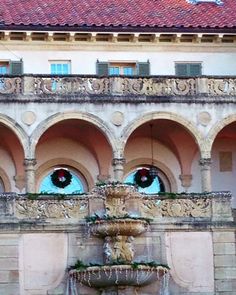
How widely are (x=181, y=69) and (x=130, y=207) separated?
8.07m

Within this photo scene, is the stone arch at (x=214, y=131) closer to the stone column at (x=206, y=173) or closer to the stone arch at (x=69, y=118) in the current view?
the stone column at (x=206, y=173)

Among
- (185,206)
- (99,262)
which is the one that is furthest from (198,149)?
(99,262)

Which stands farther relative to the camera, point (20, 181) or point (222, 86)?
point (20, 181)

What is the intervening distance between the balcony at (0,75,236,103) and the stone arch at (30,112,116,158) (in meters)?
0.55

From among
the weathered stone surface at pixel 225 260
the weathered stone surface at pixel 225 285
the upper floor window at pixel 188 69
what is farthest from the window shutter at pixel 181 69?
the weathered stone surface at pixel 225 285

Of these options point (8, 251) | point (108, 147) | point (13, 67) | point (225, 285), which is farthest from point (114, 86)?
point (225, 285)

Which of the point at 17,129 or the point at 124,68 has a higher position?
the point at 124,68

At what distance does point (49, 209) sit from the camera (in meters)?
46.2

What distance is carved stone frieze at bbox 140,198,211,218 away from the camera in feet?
154

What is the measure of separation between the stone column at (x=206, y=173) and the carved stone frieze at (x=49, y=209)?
4643 millimetres

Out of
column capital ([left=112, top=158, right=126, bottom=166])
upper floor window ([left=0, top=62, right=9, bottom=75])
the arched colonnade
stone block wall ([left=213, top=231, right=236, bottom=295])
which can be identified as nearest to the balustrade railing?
the arched colonnade

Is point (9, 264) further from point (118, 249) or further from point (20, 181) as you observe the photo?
point (20, 181)

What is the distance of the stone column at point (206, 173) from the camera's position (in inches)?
1900

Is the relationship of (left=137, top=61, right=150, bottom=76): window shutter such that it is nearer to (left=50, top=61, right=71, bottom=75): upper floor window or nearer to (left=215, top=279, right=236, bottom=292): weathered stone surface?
(left=50, top=61, right=71, bottom=75): upper floor window
